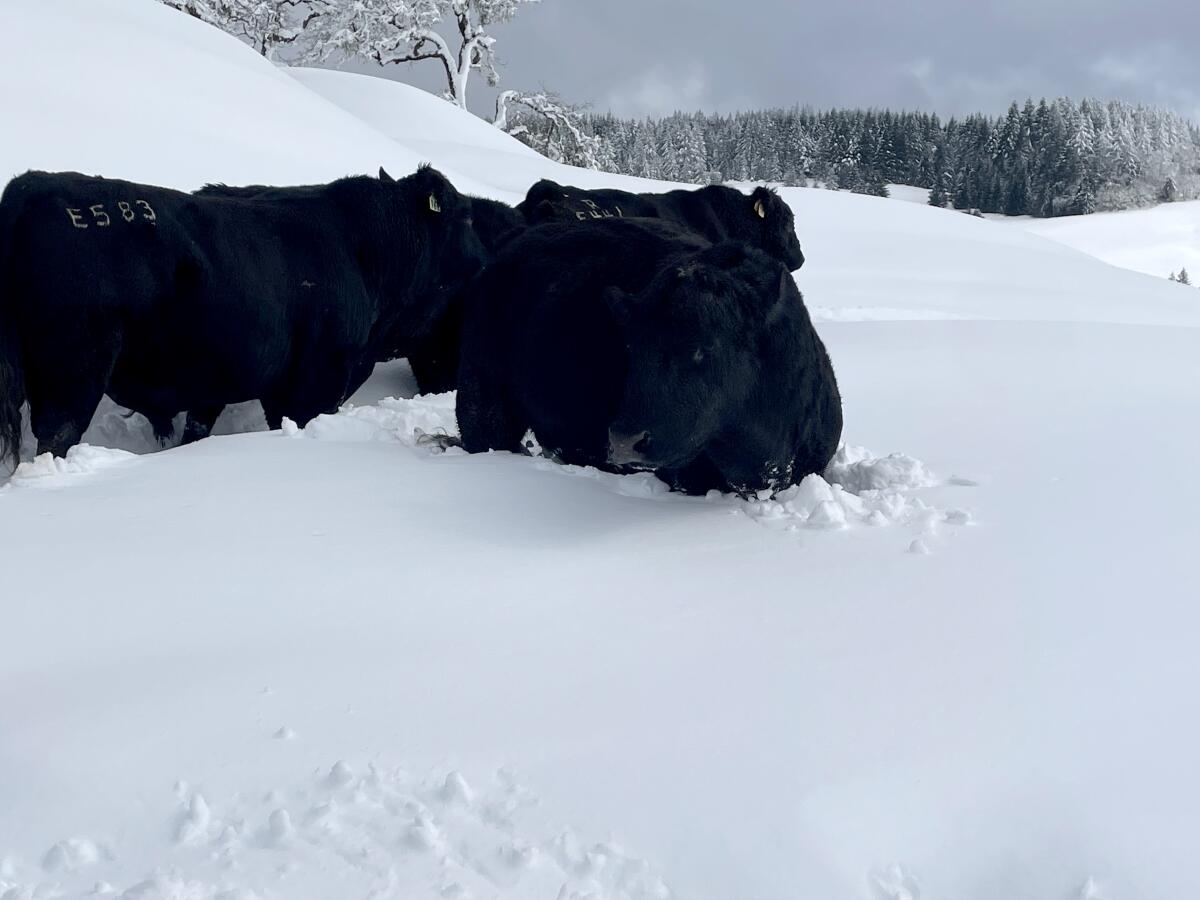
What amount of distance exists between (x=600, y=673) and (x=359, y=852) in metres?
0.77

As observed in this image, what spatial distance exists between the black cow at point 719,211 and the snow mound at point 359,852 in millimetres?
5939

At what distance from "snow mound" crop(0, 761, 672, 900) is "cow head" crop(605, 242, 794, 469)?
158cm

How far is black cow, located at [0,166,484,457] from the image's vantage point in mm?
5000

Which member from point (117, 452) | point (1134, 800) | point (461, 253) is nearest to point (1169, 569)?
point (1134, 800)

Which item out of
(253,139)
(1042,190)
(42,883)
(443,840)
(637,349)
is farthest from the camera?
(1042,190)

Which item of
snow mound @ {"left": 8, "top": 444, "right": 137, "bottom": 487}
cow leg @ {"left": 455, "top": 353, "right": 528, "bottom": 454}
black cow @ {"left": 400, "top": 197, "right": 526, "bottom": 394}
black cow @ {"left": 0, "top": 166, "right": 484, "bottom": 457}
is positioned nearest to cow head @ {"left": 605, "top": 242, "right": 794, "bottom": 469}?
cow leg @ {"left": 455, "top": 353, "right": 528, "bottom": 454}

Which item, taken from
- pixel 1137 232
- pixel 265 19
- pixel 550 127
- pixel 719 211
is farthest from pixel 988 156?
pixel 719 211

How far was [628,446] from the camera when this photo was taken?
3523 mm

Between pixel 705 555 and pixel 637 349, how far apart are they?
0.71 meters

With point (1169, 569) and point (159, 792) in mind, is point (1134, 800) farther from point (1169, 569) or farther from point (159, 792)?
point (159, 792)

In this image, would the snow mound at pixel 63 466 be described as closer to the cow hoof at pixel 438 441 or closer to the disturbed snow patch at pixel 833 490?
the disturbed snow patch at pixel 833 490

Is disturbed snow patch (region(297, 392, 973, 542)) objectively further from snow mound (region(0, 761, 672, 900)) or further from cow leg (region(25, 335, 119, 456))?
snow mound (region(0, 761, 672, 900))

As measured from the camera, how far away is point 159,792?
215 cm

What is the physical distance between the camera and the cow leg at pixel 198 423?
6.38 meters
